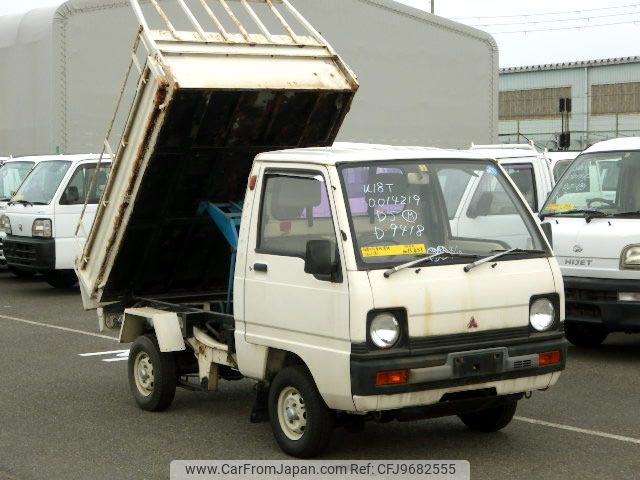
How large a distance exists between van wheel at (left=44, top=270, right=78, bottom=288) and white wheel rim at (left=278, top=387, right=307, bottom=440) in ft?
35.3

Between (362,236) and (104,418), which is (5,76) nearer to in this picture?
(104,418)

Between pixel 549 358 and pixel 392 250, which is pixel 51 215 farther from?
pixel 549 358

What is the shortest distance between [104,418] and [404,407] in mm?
2828

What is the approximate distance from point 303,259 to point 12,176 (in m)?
13.8

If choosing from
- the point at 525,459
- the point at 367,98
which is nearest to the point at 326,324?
the point at 525,459

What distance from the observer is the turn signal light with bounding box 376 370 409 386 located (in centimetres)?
664

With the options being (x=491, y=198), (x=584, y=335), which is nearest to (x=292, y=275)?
(x=491, y=198)

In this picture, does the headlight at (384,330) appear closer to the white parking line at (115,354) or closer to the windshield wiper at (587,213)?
the windshield wiper at (587,213)

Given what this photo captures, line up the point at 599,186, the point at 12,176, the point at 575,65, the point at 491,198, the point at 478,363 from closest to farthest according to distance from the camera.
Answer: the point at 478,363
the point at 491,198
the point at 599,186
the point at 12,176
the point at 575,65

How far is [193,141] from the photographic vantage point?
8.71 metres

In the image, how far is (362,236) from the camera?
691 cm

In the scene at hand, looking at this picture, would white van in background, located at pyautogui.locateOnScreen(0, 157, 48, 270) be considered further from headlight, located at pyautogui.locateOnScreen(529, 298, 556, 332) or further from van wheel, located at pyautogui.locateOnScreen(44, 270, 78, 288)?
headlight, located at pyautogui.locateOnScreen(529, 298, 556, 332)

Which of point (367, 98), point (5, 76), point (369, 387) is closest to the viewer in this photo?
point (369, 387)

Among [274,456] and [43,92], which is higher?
[43,92]
